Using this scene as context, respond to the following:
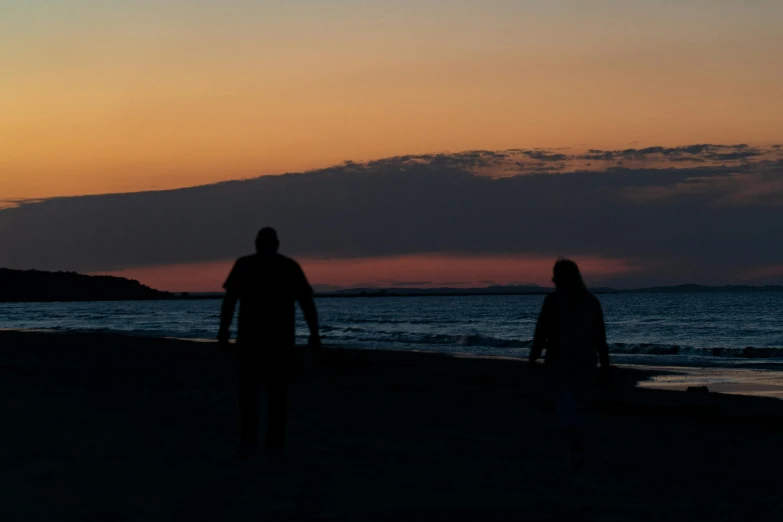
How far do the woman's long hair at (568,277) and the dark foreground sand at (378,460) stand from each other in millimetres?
1382

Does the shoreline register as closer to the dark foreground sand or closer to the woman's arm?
the dark foreground sand

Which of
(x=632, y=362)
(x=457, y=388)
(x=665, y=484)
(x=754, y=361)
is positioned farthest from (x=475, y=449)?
(x=754, y=361)

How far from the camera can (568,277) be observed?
22.5 ft

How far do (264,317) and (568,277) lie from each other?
2324 mm

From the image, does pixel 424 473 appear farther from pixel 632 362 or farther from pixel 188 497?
pixel 632 362

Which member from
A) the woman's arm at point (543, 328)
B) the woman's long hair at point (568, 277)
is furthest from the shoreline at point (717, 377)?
the woman's long hair at point (568, 277)

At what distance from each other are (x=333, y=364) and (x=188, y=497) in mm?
16122

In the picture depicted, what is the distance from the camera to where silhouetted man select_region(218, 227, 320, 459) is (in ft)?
22.8

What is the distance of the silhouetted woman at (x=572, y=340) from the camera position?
22.6 ft

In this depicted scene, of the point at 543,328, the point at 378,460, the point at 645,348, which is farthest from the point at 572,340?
the point at 645,348

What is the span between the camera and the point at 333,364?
2172cm

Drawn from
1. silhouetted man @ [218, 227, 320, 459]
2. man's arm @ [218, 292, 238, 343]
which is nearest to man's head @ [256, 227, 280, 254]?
silhouetted man @ [218, 227, 320, 459]

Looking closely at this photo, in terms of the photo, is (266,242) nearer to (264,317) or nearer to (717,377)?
(264,317)

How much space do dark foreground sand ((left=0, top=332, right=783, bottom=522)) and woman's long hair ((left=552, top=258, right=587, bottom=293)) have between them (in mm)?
1382
